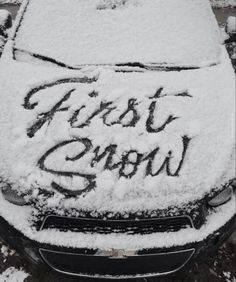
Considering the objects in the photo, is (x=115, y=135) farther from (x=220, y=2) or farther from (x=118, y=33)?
(x=220, y=2)

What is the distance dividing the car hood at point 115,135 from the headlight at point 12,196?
8 cm

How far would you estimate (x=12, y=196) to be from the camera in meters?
2.22

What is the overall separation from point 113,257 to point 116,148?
63 cm

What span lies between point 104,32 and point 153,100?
0.76 meters

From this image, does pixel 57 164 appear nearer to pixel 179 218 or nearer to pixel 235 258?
pixel 179 218

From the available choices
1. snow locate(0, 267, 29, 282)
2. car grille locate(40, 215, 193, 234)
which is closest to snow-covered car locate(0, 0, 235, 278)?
car grille locate(40, 215, 193, 234)

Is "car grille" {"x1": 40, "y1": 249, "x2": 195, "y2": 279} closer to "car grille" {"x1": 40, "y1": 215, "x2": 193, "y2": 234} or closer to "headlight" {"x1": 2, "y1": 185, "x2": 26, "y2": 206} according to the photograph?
"car grille" {"x1": 40, "y1": 215, "x2": 193, "y2": 234}

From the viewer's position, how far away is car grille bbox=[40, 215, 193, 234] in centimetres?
210

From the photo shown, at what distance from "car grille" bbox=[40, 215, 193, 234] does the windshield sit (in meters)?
1.15

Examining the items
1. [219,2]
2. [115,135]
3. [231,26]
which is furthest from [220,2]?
[115,135]

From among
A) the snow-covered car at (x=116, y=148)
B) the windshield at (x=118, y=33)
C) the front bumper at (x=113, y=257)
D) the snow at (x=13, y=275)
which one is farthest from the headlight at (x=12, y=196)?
the windshield at (x=118, y=33)

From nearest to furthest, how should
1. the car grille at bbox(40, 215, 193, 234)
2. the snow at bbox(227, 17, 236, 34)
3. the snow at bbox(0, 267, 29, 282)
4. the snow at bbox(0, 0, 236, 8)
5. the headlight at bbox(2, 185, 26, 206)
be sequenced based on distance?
the car grille at bbox(40, 215, 193, 234) < the headlight at bbox(2, 185, 26, 206) < the snow at bbox(0, 267, 29, 282) < the snow at bbox(227, 17, 236, 34) < the snow at bbox(0, 0, 236, 8)

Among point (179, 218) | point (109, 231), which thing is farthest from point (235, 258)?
point (109, 231)

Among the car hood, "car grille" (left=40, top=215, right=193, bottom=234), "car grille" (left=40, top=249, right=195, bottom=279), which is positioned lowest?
"car grille" (left=40, top=249, right=195, bottom=279)
